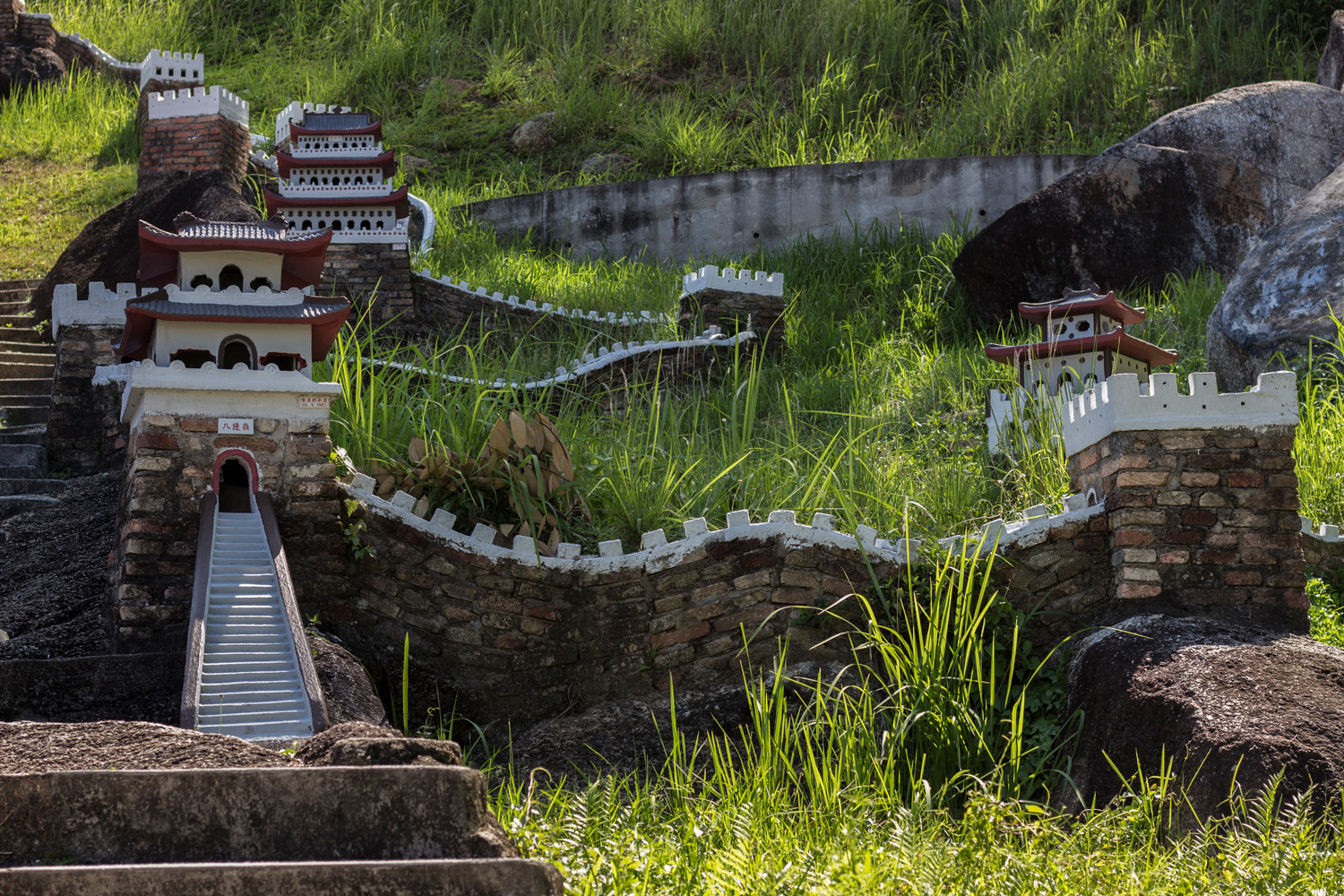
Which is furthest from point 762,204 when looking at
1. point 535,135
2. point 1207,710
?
point 1207,710

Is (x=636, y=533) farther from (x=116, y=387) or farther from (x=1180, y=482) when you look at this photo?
(x=116, y=387)

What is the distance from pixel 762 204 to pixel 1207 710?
1241 centimetres

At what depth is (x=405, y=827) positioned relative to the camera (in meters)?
2.91

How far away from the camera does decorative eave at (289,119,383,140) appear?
14562mm

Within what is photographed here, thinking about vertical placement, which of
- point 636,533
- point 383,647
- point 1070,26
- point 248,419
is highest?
point 1070,26

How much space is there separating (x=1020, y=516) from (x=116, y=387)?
26.6ft

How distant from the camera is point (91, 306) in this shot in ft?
36.8

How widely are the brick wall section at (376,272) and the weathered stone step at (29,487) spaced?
4606mm

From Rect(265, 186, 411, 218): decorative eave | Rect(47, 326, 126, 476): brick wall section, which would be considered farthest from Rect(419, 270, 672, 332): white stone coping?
Rect(47, 326, 126, 476): brick wall section

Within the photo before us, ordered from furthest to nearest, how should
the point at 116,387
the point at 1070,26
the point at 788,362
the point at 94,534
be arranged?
the point at 1070,26, the point at 788,362, the point at 116,387, the point at 94,534

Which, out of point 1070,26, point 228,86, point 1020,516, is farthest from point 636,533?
point 228,86

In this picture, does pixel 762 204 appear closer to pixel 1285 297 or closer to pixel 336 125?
pixel 336 125

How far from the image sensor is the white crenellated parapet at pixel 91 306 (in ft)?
36.6

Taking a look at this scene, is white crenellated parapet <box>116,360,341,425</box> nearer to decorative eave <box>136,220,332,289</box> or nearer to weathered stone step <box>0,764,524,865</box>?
decorative eave <box>136,220,332,289</box>
